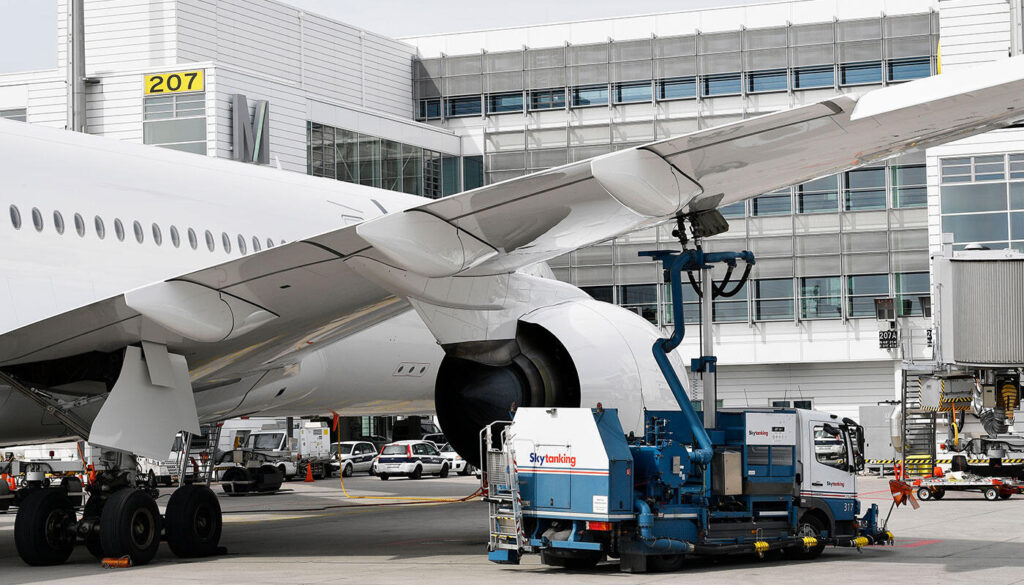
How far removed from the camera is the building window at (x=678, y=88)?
49.4 metres

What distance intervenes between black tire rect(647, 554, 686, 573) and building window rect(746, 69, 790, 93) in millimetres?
38681

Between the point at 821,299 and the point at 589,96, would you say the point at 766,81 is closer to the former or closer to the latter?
the point at 589,96

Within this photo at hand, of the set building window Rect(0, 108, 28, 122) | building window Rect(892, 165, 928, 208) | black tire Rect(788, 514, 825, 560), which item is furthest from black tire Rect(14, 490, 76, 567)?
building window Rect(892, 165, 928, 208)

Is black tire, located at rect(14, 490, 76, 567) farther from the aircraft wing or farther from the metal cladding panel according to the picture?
the metal cladding panel

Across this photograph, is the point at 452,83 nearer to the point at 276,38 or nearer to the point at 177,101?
the point at 276,38

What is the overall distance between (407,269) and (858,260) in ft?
123

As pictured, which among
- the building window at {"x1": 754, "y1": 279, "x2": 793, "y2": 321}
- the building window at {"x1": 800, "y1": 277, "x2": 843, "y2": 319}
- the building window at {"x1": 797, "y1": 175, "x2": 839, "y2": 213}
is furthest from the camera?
the building window at {"x1": 754, "y1": 279, "x2": 793, "y2": 321}

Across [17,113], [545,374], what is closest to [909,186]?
[17,113]

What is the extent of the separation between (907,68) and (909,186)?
5307mm

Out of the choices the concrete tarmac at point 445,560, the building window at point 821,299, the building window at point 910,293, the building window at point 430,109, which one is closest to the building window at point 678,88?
the building window at point 821,299

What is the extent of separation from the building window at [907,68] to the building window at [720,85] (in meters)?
5.55

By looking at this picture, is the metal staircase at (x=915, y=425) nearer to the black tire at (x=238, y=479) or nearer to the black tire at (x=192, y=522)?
the black tire at (x=192, y=522)

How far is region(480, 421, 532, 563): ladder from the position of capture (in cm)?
1216

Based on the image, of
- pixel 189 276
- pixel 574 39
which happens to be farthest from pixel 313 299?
pixel 574 39
